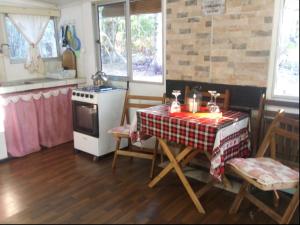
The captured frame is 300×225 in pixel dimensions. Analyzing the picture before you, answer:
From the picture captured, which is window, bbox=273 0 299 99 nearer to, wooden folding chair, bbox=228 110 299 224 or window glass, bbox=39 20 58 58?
wooden folding chair, bbox=228 110 299 224

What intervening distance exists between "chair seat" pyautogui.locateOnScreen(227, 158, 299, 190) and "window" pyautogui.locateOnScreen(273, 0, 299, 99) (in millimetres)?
574

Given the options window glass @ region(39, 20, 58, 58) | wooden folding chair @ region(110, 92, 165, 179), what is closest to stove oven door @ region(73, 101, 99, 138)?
wooden folding chair @ region(110, 92, 165, 179)

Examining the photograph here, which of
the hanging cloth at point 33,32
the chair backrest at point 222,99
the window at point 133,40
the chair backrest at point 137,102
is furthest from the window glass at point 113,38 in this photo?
the chair backrest at point 222,99

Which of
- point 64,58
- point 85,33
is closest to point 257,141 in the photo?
point 85,33

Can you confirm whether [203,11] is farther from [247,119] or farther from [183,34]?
[247,119]

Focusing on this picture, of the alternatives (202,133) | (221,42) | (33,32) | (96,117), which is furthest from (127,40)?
(202,133)

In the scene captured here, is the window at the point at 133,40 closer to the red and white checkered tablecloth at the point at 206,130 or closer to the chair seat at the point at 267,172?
the red and white checkered tablecloth at the point at 206,130

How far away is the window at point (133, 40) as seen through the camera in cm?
327

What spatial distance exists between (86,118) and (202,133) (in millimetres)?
1750

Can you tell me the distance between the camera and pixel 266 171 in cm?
200

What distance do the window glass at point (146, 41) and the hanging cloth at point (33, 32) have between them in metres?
1.52

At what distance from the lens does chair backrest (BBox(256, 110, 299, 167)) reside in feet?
6.91

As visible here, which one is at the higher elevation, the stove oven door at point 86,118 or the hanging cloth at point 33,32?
the hanging cloth at point 33,32

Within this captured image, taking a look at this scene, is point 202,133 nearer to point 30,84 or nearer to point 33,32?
point 30,84
